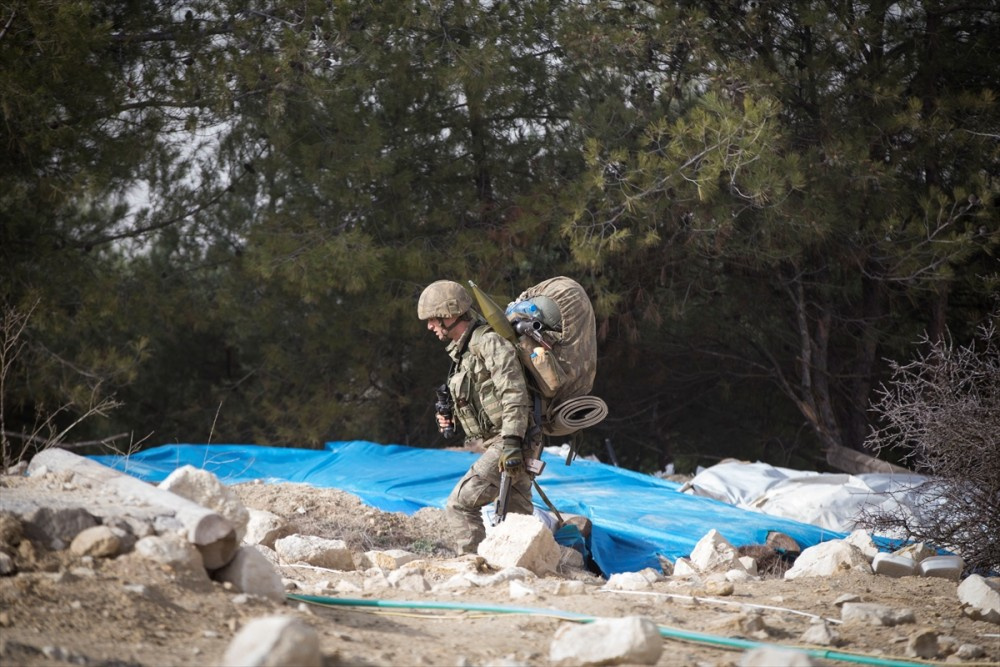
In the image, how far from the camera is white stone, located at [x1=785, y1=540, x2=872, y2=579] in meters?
5.08

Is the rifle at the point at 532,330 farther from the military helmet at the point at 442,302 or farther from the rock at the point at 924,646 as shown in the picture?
the rock at the point at 924,646

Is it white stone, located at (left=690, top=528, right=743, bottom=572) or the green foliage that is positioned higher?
the green foliage

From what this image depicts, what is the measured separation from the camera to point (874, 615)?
3.73 m

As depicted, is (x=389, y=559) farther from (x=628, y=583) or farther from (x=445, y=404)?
(x=628, y=583)

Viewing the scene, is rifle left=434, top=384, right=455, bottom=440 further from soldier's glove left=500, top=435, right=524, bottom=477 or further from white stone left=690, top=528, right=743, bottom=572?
white stone left=690, top=528, right=743, bottom=572

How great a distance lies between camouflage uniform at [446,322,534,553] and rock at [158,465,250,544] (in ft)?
5.45

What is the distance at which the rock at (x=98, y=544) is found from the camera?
3137mm

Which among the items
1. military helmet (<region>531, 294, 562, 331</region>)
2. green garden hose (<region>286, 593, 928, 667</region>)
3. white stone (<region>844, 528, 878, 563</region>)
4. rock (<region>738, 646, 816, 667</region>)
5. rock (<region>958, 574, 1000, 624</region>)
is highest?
military helmet (<region>531, 294, 562, 331</region>)

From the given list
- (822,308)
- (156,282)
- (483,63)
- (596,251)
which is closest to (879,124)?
(822,308)

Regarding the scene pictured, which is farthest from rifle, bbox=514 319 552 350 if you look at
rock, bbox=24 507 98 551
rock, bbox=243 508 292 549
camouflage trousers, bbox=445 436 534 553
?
rock, bbox=24 507 98 551

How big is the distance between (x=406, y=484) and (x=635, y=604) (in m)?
4.00

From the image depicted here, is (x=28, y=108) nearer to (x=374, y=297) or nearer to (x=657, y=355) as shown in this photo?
(x=374, y=297)

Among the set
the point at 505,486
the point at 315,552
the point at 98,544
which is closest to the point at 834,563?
the point at 505,486

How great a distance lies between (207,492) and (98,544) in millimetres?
720
